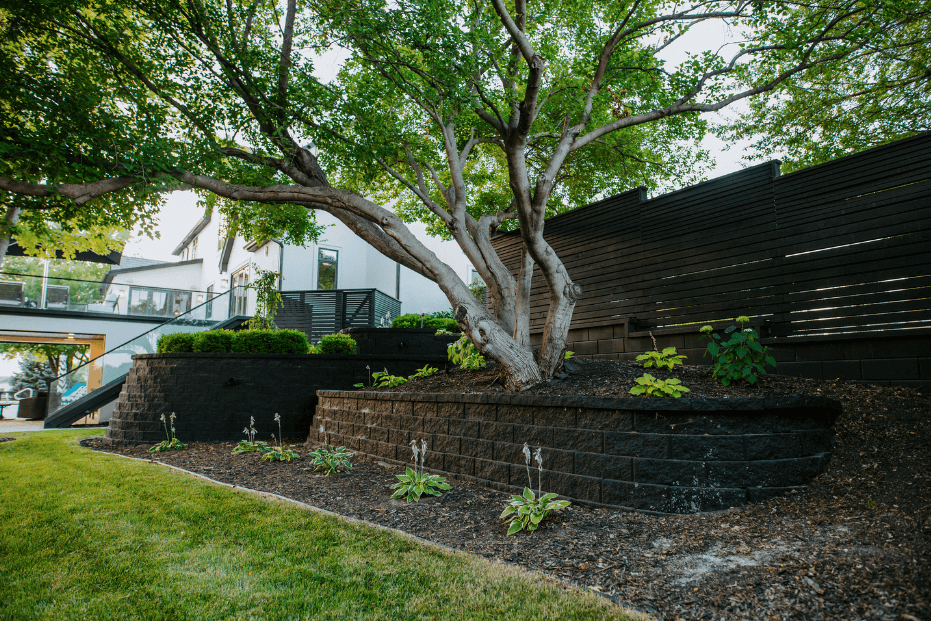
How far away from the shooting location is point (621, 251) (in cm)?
716

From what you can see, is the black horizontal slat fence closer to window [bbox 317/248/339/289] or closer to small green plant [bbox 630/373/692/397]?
small green plant [bbox 630/373/692/397]

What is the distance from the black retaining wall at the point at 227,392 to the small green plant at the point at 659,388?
18.3ft

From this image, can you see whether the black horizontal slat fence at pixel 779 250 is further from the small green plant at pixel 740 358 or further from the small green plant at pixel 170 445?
the small green plant at pixel 170 445

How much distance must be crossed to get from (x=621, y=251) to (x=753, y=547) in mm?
4863

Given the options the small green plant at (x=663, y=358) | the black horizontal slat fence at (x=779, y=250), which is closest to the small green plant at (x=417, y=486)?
the small green plant at (x=663, y=358)

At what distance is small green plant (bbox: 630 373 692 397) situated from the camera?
4.04 m

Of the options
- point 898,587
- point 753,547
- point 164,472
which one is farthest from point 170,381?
point 898,587

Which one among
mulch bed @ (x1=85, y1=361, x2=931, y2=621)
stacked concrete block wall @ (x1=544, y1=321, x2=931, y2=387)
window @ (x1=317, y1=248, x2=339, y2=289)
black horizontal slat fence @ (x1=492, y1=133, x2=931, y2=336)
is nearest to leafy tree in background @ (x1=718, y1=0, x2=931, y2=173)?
black horizontal slat fence @ (x1=492, y1=133, x2=931, y2=336)

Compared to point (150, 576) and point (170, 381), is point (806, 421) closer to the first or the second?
point (150, 576)

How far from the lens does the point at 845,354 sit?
4879 millimetres

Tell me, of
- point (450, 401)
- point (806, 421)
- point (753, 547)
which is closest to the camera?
point (753, 547)

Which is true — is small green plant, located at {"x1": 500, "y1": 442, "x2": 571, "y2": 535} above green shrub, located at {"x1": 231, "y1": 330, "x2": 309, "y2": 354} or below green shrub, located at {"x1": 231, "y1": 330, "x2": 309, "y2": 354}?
below

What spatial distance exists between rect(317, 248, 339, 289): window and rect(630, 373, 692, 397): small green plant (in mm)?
14349

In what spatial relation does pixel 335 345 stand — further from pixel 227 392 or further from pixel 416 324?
pixel 416 324
